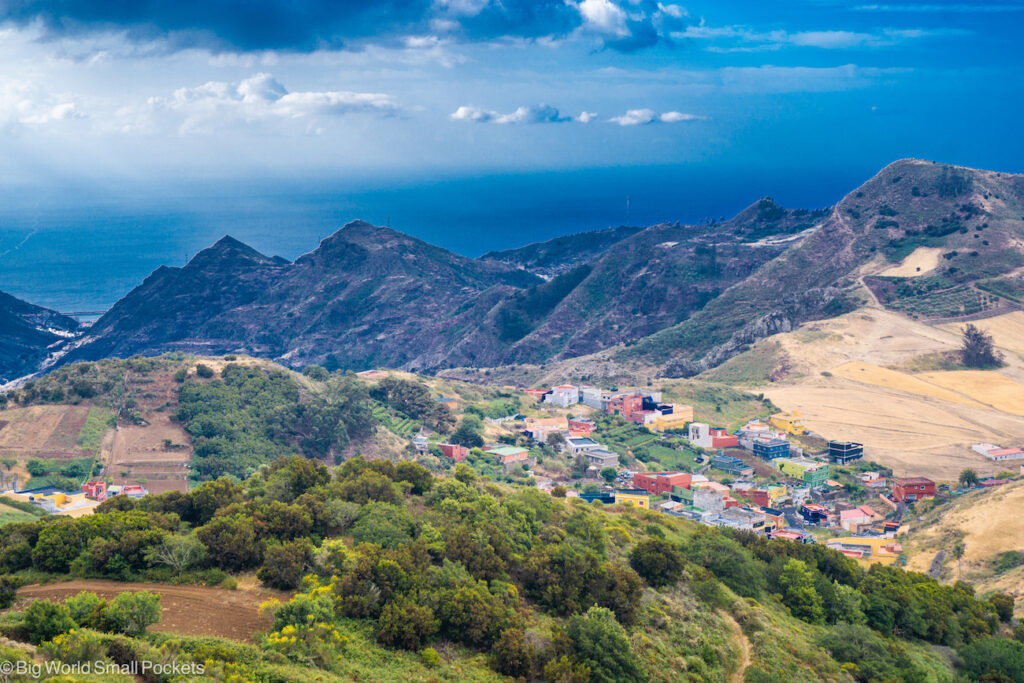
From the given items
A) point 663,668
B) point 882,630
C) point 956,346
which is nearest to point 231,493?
point 663,668

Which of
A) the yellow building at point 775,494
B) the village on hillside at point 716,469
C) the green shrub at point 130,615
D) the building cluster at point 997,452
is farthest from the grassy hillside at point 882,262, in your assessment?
the green shrub at point 130,615

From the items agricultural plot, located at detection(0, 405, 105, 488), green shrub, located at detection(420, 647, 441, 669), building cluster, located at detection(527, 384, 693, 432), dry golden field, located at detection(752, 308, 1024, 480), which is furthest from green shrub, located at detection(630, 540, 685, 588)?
building cluster, located at detection(527, 384, 693, 432)

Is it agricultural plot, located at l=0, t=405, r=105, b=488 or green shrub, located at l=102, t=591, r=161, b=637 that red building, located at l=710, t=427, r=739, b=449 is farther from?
green shrub, located at l=102, t=591, r=161, b=637

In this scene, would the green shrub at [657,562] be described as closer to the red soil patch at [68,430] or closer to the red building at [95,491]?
the red building at [95,491]

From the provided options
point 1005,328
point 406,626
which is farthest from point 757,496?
point 1005,328

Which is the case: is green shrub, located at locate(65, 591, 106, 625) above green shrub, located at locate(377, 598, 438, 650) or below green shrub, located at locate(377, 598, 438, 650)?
above

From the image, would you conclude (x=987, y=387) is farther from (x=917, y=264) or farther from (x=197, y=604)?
(x=197, y=604)

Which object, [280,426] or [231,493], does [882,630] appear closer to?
[231,493]
